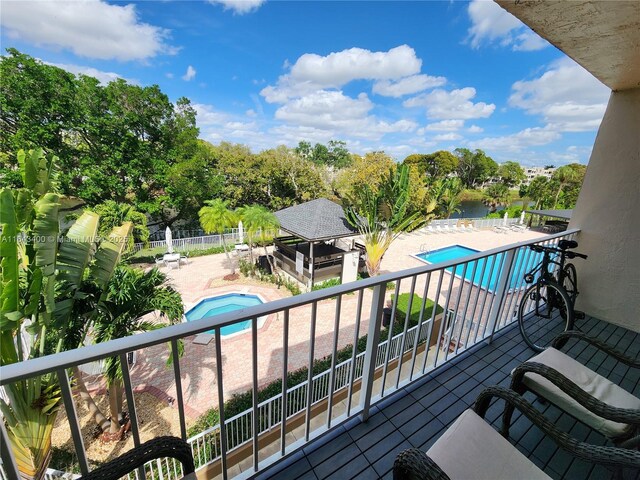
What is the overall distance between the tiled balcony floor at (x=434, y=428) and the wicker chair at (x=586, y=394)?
33cm

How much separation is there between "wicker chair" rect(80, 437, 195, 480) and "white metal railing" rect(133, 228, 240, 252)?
47.1ft

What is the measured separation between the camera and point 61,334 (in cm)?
349

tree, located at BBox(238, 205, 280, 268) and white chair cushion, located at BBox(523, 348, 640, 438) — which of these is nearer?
white chair cushion, located at BBox(523, 348, 640, 438)

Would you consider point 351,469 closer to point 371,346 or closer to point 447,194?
point 371,346

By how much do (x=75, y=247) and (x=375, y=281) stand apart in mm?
3919

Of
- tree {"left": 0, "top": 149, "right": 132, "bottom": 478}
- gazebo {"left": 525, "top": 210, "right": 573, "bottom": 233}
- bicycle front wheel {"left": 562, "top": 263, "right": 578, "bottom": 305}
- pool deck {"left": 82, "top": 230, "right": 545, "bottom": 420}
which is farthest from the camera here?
gazebo {"left": 525, "top": 210, "right": 573, "bottom": 233}

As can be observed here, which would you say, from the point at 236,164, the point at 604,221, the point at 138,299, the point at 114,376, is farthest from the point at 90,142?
the point at 604,221

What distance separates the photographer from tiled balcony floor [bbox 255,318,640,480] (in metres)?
1.54

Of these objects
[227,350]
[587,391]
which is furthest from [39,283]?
[227,350]

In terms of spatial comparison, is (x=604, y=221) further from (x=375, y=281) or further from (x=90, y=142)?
(x=90, y=142)

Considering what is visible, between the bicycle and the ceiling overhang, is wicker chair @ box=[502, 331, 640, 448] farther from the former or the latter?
the ceiling overhang

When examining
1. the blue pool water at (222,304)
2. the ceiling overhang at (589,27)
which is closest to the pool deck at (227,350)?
the blue pool water at (222,304)

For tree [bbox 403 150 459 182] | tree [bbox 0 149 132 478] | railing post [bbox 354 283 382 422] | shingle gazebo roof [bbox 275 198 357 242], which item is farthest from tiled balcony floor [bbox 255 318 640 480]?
tree [bbox 403 150 459 182]

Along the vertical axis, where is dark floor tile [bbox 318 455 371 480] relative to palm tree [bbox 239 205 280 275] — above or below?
above
